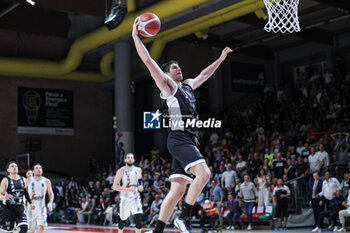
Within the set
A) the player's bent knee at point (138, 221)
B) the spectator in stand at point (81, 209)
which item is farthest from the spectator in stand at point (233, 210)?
the spectator in stand at point (81, 209)

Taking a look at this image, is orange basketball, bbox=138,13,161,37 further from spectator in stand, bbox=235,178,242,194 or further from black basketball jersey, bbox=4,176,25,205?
spectator in stand, bbox=235,178,242,194

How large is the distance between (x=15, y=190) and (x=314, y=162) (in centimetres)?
928

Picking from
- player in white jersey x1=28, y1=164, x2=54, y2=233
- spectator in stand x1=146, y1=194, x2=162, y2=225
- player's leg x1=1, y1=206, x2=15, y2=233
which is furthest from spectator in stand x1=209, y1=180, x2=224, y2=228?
player's leg x1=1, y1=206, x2=15, y2=233

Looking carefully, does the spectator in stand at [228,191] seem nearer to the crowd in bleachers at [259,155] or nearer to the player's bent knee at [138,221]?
the crowd in bleachers at [259,155]

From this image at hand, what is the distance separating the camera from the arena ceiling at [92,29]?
22234 mm

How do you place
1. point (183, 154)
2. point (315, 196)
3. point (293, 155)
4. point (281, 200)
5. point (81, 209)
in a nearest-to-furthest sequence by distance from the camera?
point (183, 154)
point (315, 196)
point (281, 200)
point (293, 155)
point (81, 209)

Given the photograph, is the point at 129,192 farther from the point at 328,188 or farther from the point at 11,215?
the point at 328,188

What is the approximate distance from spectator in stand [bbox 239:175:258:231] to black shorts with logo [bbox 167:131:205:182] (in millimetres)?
10199

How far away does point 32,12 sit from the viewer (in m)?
25.1

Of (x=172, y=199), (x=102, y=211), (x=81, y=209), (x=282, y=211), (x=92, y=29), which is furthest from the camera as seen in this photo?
(x=92, y=29)

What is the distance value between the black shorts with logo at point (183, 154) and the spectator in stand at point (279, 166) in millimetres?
11022

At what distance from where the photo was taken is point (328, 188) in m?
13.9

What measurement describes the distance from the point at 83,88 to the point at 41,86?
8.38 ft

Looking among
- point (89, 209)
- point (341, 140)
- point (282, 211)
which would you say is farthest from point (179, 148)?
point (89, 209)
